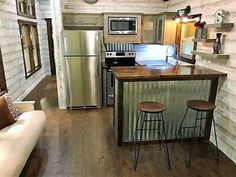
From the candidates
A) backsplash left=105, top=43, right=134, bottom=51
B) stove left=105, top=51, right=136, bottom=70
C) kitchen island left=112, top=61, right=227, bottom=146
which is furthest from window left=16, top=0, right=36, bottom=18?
kitchen island left=112, top=61, right=227, bottom=146

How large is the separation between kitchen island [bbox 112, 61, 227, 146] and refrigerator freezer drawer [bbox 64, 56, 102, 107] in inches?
53.1

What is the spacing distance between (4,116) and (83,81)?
6.67 ft

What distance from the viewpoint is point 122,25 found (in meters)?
4.42

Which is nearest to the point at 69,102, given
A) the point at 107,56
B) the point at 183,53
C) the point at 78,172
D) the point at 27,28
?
the point at 107,56

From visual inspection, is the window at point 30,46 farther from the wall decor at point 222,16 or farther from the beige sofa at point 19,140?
the wall decor at point 222,16

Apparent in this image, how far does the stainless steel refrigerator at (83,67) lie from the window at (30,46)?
1935 mm

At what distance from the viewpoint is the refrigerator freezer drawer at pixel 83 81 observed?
431 centimetres

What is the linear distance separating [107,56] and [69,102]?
1.33m

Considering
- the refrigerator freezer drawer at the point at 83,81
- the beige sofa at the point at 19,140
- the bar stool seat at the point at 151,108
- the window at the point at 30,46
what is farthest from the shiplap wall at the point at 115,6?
the bar stool seat at the point at 151,108

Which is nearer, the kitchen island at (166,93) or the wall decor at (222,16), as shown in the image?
the wall decor at (222,16)

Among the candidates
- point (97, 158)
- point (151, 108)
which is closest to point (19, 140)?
point (97, 158)

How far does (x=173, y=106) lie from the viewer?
312 centimetres

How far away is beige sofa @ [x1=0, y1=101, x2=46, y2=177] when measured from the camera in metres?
1.92

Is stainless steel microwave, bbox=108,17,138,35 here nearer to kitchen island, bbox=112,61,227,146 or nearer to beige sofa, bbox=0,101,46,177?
kitchen island, bbox=112,61,227,146
